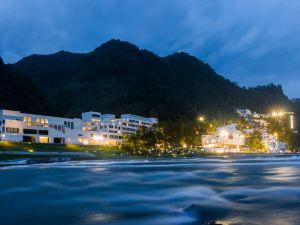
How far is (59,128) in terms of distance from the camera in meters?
86.7

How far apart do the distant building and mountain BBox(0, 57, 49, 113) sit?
16.7 metres

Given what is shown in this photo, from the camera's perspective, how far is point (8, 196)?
12.9 m

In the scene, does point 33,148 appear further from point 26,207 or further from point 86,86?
point 86,86

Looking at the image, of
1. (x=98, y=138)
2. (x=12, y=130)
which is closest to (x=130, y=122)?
(x=98, y=138)

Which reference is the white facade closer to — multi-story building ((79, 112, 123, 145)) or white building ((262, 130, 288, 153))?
multi-story building ((79, 112, 123, 145))

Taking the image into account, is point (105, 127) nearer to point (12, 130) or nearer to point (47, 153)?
point (12, 130)

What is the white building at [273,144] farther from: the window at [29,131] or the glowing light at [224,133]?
the window at [29,131]

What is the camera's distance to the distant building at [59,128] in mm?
75125

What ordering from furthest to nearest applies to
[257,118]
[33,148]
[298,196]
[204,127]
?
1. [257,118]
2. [204,127]
3. [33,148]
4. [298,196]

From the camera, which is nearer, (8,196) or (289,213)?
(289,213)

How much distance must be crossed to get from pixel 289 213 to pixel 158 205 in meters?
3.53

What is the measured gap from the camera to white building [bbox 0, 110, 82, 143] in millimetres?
74375

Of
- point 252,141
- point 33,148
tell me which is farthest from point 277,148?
point 33,148

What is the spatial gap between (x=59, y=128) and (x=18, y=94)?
31.3 m
